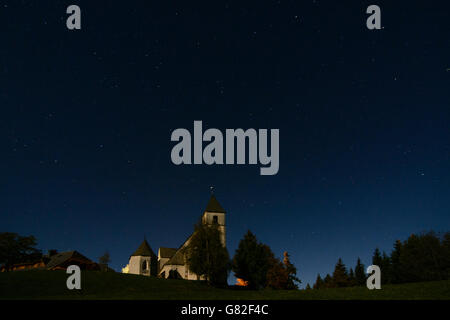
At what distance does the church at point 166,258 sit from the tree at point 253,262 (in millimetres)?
19827

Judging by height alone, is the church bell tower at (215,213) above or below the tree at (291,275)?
above

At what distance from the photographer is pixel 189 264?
1912 inches

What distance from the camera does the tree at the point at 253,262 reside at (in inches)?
2245

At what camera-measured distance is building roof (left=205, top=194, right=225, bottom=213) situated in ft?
285

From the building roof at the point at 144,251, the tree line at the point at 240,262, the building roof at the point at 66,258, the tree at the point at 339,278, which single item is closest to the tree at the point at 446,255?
the tree at the point at 339,278

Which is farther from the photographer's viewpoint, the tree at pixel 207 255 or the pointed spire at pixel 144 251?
the pointed spire at pixel 144 251

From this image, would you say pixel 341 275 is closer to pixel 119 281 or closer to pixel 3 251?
pixel 119 281

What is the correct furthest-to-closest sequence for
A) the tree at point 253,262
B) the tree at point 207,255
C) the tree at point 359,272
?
1. the tree at point 359,272
2. the tree at point 253,262
3. the tree at point 207,255

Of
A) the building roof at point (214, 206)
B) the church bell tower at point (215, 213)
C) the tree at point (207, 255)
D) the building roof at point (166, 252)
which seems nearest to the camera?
the tree at point (207, 255)

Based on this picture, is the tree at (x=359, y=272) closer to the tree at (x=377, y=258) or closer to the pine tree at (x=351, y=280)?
the pine tree at (x=351, y=280)

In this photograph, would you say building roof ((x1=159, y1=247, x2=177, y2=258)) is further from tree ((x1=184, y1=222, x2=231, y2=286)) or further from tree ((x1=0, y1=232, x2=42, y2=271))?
tree ((x1=184, y1=222, x2=231, y2=286))

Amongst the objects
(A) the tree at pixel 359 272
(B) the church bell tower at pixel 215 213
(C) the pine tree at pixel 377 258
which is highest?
(B) the church bell tower at pixel 215 213
